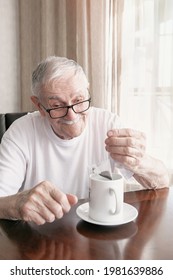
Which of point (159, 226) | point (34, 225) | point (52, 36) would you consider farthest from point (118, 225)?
point (52, 36)

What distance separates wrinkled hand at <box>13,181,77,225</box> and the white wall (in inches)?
78.0

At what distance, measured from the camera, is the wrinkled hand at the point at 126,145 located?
103cm

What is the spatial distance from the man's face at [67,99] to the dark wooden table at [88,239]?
0.38 meters

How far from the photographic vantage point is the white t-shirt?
1321 mm

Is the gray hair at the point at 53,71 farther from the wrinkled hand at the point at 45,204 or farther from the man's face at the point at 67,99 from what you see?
the wrinkled hand at the point at 45,204

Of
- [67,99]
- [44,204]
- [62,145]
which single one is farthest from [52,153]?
[44,204]

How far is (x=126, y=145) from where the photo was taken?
103 cm

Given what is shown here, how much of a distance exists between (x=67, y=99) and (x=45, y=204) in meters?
0.49

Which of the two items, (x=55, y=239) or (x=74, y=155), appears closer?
(x=55, y=239)

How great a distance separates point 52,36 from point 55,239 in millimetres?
2126

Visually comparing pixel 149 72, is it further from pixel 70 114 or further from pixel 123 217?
pixel 123 217

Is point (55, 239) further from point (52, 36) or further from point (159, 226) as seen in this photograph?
point (52, 36)

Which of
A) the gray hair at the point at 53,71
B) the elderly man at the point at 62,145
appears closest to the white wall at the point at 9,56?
the elderly man at the point at 62,145
